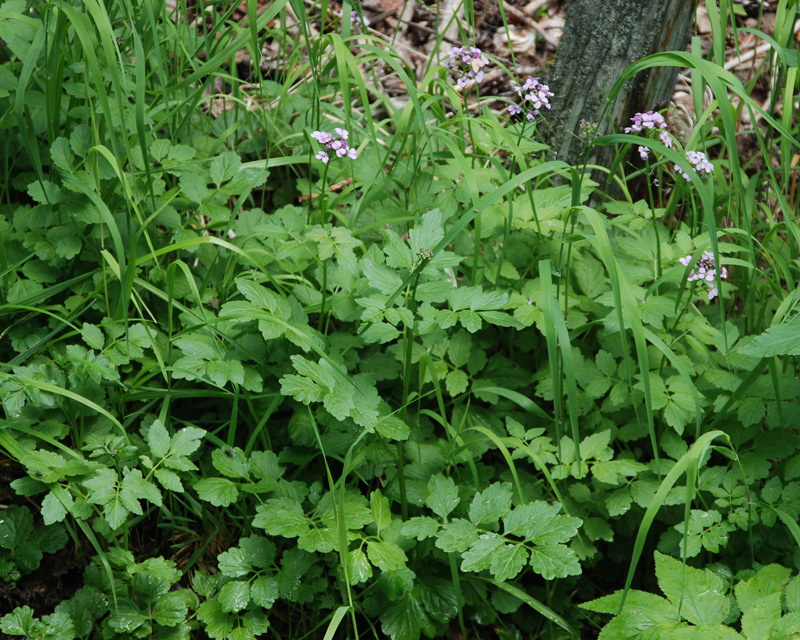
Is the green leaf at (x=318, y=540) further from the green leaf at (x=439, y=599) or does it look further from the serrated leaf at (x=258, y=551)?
the green leaf at (x=439, y=599)

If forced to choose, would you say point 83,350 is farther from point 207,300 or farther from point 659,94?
point 659,94

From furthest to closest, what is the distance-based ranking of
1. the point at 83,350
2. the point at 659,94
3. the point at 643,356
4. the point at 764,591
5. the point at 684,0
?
1. the point at 659,94
2. the point at 684,0
3. the point at 83,350
4. the point at 764,591
5. the point at 643,356

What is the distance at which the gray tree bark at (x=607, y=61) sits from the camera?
2375 millimetres

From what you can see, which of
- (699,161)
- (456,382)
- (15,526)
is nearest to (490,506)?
(456,382)

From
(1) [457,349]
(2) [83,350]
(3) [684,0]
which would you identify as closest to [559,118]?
(3) [684,0]

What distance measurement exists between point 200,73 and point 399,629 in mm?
1510

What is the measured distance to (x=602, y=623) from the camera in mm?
1885

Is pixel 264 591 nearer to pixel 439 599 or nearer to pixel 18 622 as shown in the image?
pixel 439 599

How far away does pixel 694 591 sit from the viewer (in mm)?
1627

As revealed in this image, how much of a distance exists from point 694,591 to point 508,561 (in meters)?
0.44

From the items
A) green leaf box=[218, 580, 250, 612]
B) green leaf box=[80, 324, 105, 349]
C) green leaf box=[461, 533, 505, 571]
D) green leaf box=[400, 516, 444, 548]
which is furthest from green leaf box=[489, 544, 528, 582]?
green leaf box=[80, 324, 105, 349]

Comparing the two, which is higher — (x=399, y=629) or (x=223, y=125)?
(x=223, y=125)

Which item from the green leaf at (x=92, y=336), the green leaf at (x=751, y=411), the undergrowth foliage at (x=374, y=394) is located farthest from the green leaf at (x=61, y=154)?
the green leaf at (x=751, y=411)

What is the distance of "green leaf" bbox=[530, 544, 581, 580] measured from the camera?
1539mm
